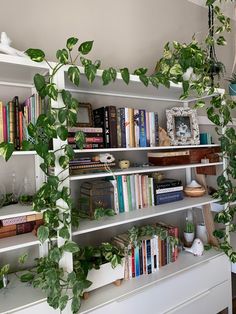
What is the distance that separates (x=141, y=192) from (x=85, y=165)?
1.54 feet

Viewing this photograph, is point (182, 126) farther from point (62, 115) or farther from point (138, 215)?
point (62, 115)

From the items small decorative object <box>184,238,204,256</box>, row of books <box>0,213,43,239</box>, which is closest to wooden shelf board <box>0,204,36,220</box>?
row of books <box>0,213,43,239</box>

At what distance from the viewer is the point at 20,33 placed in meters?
1.50

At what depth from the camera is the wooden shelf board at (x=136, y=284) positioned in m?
1.38

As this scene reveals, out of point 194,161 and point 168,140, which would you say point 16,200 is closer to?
point 168,140

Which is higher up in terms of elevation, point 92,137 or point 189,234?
point 92,137

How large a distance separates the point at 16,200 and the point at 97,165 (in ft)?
1.65

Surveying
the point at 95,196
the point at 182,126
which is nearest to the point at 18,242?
the point at 95,196

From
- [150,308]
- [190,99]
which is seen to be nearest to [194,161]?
[190,99]

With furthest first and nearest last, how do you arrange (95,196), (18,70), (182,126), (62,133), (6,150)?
(182,126), (95,196), (18,70), (62,133), (6,150)

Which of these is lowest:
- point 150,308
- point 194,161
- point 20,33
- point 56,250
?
point 150,308

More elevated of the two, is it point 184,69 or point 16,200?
point 184,69

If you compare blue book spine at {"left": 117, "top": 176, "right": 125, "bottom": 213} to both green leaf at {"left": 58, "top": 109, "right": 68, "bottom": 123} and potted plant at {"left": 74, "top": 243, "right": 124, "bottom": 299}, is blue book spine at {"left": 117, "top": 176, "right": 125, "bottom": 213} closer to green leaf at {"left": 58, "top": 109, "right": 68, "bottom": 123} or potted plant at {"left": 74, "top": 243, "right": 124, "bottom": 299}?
potted plant at {"left": 74, "top": 243, "right": 124, "bottom": 299}

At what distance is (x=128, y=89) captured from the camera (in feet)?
5.75
